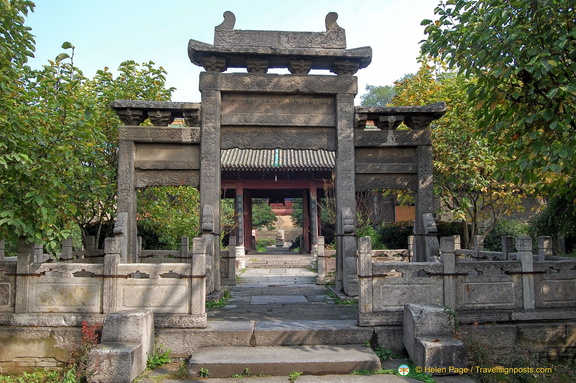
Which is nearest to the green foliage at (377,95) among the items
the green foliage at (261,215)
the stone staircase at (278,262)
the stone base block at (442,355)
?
the green foliage at (261,215)

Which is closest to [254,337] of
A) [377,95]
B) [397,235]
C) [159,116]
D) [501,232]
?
[159,116]

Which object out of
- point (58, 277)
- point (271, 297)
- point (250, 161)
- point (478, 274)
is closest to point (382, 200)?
point (250, 161)

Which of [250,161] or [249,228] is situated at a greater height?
[250,161]

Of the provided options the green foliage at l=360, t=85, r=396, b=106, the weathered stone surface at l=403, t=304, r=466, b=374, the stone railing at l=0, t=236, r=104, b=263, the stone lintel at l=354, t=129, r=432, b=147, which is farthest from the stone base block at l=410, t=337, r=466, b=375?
the green foliage at l=360, t=85, r=396, b=106

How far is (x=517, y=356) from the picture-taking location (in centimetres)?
598

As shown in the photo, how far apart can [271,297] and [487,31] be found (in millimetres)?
6209

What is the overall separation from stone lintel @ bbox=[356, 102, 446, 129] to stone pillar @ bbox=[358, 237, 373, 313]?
354 cm

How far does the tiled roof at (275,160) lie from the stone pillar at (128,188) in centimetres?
1154

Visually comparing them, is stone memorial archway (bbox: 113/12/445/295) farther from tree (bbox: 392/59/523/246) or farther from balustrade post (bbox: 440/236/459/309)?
tree (bbox: 392/59/523/246)

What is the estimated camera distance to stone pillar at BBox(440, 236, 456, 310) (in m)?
6.16

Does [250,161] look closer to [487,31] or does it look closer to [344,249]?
[344,249]

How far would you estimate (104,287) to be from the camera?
240 inches

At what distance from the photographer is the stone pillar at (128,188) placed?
8.32m

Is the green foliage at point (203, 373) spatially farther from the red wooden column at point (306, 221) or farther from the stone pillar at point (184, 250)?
the red wooden column at point (306, 221)
